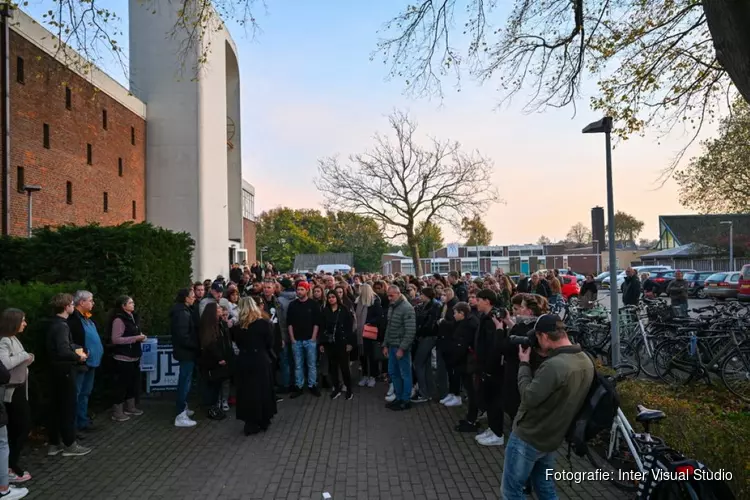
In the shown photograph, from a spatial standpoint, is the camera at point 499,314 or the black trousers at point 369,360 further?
the black trousers at point 369,360

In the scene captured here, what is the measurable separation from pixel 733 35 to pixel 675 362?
5683 mm

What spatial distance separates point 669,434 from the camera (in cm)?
478

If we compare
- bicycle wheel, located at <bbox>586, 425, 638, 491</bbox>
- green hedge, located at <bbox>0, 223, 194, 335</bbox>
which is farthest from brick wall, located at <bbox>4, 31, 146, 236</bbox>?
bicycle wheel, located at <bbox>586, 425, 638, 491</bbox>

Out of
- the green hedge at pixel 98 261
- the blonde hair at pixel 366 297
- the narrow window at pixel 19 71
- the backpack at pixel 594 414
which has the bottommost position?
the backpack at pixel 594 414

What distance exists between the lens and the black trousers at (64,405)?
5.85m

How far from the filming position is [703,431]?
4363 mm

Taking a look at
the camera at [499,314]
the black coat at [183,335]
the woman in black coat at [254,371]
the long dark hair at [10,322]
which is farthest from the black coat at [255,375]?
the camera at [499,314]

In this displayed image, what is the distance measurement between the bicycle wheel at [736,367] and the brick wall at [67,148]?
15252 millimetres

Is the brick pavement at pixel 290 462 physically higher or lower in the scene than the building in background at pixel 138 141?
lower

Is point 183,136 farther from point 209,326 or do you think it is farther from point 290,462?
point 290,462

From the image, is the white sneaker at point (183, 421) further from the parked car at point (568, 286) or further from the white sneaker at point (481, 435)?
the parked car at point (568, 286)

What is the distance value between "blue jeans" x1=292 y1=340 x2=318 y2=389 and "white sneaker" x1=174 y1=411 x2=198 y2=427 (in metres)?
1.87

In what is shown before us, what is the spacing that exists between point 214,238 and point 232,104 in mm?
12548

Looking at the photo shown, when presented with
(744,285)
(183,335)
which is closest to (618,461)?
(183,335)
